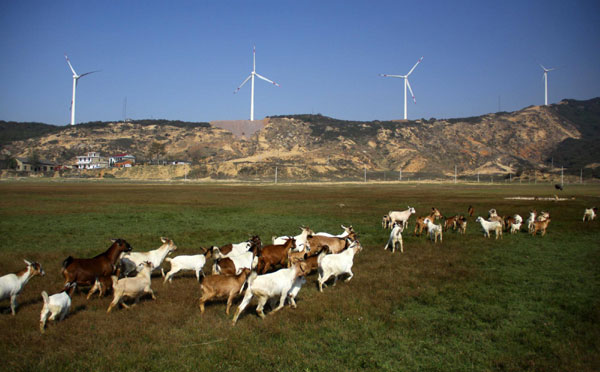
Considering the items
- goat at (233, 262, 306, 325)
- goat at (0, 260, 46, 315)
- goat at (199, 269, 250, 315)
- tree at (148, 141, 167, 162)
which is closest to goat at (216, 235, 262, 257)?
goat at (199, 269, 250, 315)

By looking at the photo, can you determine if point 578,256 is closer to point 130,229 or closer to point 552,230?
point 552,230

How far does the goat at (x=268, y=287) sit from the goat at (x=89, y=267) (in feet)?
14.0

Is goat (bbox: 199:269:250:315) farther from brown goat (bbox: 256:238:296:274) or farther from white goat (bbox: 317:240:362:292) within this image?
white goat (bbox: 317:240:362:292)

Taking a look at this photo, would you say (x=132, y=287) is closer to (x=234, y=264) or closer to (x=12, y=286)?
(x=12, y=286)

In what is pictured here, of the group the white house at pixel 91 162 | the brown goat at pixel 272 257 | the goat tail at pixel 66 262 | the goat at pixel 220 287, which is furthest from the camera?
the white house at pixel 91 162

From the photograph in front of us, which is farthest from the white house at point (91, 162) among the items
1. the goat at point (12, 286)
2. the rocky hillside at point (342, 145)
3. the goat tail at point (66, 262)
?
the goat at point (12, 286)

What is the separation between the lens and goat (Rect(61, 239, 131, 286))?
10.0 m

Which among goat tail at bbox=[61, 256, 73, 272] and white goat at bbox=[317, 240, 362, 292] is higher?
goat tail at bbox=[61, 256, 73, 272]

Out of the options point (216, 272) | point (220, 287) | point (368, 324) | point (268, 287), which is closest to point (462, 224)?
point (368, 324)

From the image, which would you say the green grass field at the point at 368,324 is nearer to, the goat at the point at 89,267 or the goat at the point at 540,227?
the goat at the point at 89,267

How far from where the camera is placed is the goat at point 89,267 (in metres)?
10.0

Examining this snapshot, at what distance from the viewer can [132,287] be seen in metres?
9.51

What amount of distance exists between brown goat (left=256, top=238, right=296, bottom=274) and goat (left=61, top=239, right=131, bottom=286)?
4.02 m

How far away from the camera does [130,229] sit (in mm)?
22359
